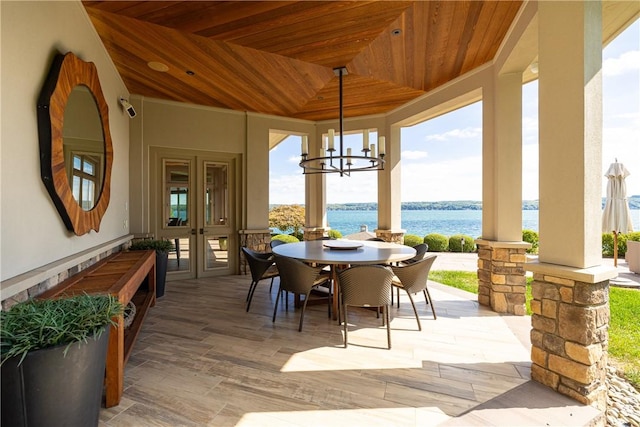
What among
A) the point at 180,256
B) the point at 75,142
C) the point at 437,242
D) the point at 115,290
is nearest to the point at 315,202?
the point at 180,256

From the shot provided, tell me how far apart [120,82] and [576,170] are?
520 cm

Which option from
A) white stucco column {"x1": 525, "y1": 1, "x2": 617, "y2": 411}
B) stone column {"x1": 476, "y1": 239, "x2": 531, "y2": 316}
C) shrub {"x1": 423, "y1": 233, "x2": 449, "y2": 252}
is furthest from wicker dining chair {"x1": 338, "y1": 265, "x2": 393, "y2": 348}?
shrub {"x1": 423, "y1": 233, "x2": 449, "y2": 252}

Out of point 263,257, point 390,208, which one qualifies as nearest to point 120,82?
point 263,257

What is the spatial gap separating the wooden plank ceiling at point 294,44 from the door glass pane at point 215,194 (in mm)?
1302

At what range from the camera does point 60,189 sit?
2061 millimetres

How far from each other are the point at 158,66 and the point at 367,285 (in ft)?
12.2

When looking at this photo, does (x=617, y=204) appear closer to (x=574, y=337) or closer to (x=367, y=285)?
(x=574, y=337)

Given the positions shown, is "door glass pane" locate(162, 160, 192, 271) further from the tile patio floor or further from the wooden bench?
the wooden bench

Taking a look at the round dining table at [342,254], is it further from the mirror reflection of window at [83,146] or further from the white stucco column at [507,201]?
the mirror reflection of window at [83,146]

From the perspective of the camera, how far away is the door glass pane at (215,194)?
5488 millimetres

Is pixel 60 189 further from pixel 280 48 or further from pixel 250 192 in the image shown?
pixel 250 192

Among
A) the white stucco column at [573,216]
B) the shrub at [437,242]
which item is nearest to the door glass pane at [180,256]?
the white stucco column at [573,216]

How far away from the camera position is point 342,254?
11.2ft

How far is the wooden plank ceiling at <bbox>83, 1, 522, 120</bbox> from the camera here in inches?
105
